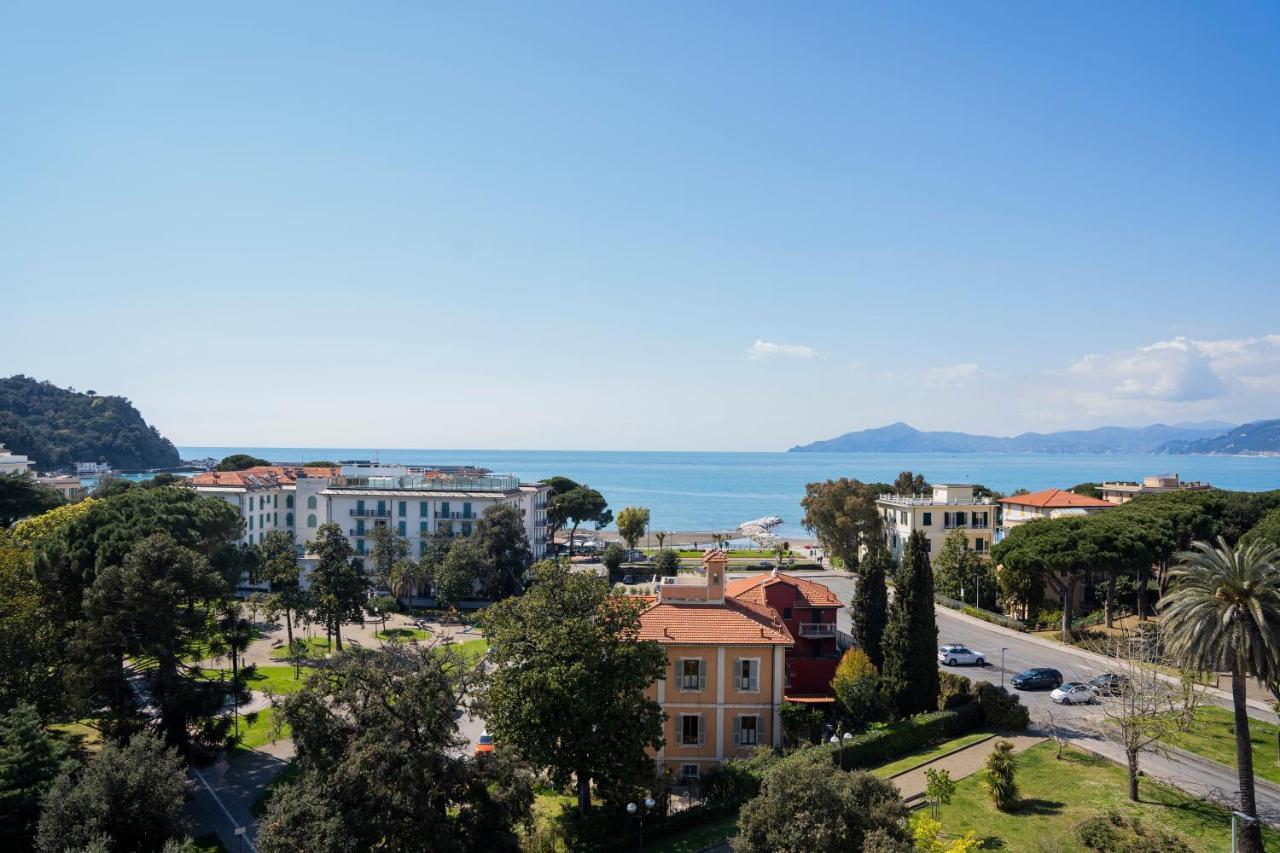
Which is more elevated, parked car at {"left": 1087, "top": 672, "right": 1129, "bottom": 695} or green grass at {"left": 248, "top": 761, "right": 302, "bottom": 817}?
parked car at {"left": 1087, "top": 672, "right": 1129, "bottom": 695}

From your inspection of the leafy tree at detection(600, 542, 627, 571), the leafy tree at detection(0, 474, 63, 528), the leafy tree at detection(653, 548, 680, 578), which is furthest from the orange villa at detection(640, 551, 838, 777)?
the leafy tree at detection(0, 474, 63, 528)

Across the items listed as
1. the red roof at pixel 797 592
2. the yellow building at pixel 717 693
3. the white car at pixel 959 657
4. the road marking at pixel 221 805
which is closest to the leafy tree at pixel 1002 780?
the yellow building at pixel 717 693

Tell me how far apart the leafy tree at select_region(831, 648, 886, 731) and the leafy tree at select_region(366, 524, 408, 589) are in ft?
142

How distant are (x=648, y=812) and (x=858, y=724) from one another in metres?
11.5

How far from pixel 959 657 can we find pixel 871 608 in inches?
384

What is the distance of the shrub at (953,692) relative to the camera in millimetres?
35875

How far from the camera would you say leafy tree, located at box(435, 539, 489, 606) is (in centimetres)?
6262

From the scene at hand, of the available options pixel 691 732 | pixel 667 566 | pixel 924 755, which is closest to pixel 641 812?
pixel 691 732

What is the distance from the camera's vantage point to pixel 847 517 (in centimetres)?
7781

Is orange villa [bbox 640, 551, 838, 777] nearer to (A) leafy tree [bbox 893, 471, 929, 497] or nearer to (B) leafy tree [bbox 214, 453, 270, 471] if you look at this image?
(A) leafy tree [bbox 893, 471, 929, 497]

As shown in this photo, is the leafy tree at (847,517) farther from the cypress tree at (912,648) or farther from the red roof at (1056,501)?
the cypress tree at (912,648)

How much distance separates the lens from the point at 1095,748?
31141 mm

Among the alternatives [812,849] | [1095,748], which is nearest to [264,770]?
[812,849]

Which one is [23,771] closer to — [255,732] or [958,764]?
[255,732]
